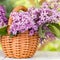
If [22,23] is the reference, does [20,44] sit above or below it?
below

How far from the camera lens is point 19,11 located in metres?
1.32

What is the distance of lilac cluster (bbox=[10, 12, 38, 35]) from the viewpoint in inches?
48.4

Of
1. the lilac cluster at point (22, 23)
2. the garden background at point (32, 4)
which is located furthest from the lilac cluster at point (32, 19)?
the garden background at point (32, 4)

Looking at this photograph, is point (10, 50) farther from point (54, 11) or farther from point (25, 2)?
point (25, 2)

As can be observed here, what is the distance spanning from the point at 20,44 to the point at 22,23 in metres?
0.12

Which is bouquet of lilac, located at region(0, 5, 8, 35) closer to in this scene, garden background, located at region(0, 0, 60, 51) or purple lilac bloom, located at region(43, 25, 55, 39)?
purple lilac bloom, located at region(43, 25, 55, 39)

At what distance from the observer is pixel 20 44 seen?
1.29 metres

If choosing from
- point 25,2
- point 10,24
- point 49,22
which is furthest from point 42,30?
point 25,2

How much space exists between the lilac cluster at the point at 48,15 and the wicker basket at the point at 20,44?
3.8 inches

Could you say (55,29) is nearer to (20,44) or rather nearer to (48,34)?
(48,34)

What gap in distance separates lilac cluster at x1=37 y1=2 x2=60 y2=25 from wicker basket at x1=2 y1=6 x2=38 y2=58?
0.10 meters

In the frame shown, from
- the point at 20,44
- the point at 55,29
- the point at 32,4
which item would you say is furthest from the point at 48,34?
the point at 32,4

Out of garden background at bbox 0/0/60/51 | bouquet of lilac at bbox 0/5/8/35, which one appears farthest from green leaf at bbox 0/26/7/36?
garden background at bbox 0/0/60/51

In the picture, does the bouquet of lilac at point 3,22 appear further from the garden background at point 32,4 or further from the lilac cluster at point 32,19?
the garden background at point 32,4
